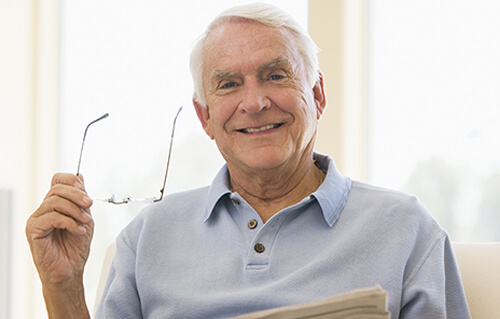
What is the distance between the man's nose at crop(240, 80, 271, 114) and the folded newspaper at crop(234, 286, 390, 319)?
623 mm

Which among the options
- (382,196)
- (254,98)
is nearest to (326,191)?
(382,196)

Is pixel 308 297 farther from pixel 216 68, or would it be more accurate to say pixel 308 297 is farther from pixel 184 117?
pixel 184 117

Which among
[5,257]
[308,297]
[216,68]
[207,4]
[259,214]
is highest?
[207,4]

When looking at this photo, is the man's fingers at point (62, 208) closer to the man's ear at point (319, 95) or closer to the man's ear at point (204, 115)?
the man's ear at point (204, 115)

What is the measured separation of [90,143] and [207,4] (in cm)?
90

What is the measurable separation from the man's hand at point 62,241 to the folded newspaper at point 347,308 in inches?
22.8

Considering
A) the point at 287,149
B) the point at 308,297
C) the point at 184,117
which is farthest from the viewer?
the point at 184,117

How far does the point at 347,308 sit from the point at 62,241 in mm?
762

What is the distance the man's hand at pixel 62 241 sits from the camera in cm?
130

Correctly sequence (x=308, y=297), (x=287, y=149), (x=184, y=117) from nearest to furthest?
1. (x=308, y=297)
2. (x=287, y=149)
3. (x=184, y=117)

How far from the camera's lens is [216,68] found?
1.48m

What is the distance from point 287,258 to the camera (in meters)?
1.34

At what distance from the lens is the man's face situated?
1441 millimetres

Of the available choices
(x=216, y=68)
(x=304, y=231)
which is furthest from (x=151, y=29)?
(x=304, y=231)
